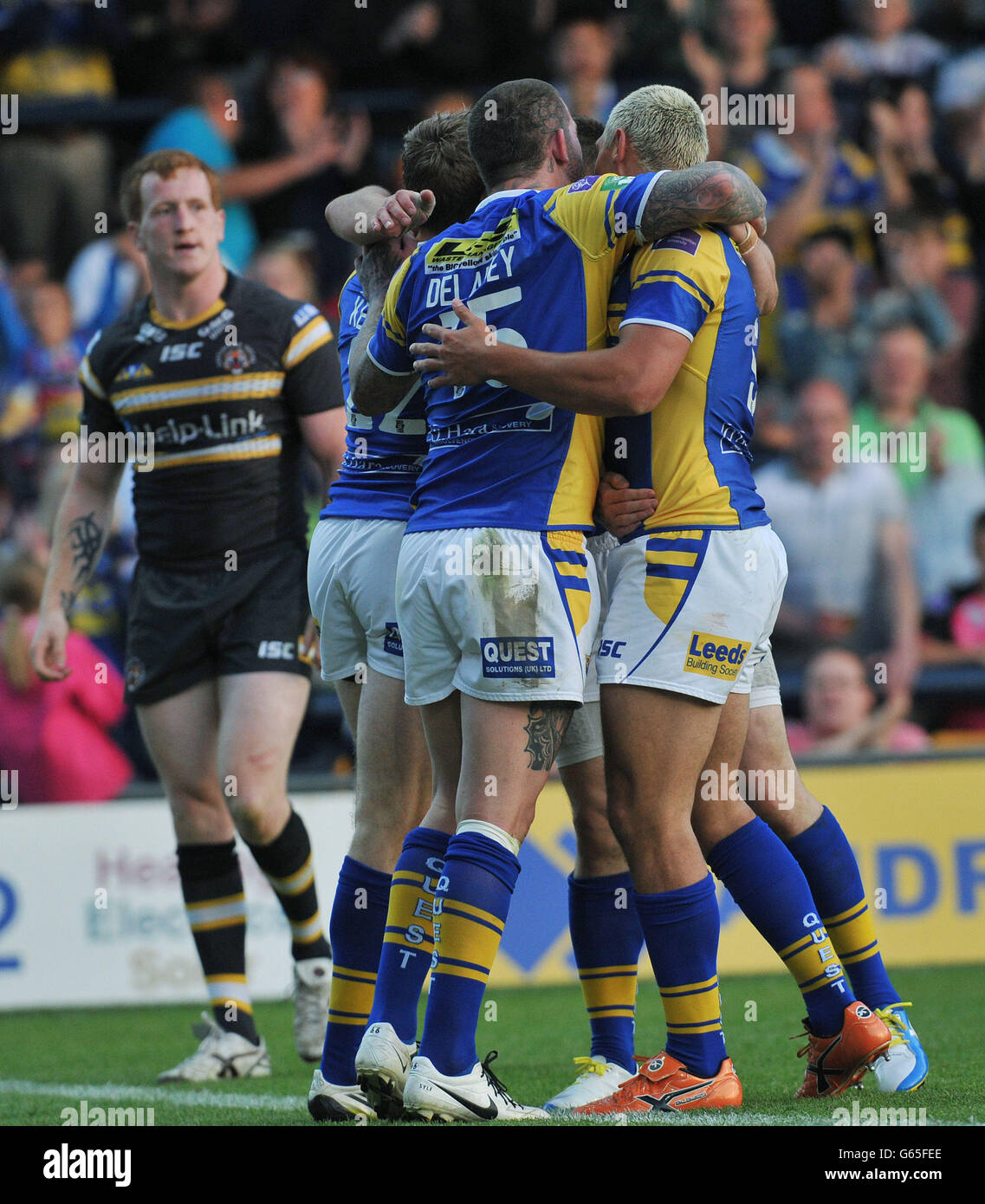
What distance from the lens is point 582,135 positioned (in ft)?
14.7

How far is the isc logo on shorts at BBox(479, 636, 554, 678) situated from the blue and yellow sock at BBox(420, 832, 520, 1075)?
36cm

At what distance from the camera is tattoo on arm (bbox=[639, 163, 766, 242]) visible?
351 centimetres

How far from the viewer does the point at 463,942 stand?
3.47 meters

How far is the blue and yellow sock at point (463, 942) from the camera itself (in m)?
3.44

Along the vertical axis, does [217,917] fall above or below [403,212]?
below

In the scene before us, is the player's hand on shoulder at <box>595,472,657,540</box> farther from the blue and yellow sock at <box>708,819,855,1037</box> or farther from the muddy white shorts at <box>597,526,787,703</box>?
the blue and yellow sock at <box>708,819,855,1037</box>

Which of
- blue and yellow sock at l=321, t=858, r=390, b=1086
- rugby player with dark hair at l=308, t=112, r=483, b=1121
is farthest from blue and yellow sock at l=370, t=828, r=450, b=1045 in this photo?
blue and yellow sock at l=321, t=858, r=390, b=1086

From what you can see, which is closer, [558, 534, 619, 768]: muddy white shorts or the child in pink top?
[558, 534, 619, 768]: muddy white shorts

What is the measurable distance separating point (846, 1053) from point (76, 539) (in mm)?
3162
